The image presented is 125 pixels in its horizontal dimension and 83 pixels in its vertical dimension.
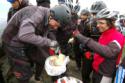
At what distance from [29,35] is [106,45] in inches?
39.7

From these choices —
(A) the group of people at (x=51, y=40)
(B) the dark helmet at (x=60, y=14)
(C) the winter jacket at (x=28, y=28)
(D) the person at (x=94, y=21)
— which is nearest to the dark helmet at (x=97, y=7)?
(D) the person at (x=94, y=21)

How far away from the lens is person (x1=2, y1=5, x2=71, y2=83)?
3.65 metres

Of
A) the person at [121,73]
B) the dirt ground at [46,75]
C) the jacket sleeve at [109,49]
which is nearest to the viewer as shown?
the person at [121,73]

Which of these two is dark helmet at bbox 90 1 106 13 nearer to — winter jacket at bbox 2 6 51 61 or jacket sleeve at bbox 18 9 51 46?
winter jacket at bbox 2 6 51 61

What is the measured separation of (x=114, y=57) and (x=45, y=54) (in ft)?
4.76

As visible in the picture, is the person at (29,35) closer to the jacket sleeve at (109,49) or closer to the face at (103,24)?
the face at (103,24)

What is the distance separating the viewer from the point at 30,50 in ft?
14.6

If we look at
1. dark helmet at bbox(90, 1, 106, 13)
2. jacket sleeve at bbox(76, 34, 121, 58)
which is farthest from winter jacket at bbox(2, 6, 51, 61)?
dark helmet at bbox(90, 1, 106, 13)

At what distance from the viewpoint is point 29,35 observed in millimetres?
3600

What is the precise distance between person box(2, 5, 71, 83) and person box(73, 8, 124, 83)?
0.39 metres

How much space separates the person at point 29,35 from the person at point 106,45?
39 centimetres

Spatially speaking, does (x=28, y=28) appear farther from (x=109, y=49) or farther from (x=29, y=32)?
(x=109, y=49)

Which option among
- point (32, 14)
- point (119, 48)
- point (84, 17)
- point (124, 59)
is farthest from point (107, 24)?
point (84, 17)

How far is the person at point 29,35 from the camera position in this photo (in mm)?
3649
